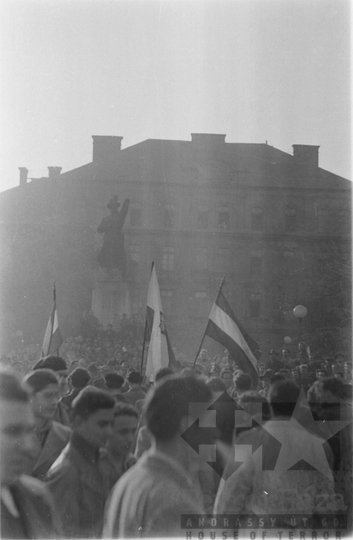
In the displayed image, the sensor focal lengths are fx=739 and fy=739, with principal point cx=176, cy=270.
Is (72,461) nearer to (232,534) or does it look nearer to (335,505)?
(232,534)

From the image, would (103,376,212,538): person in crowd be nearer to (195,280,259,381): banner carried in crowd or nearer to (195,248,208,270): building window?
(195,280,259,381): banner carried in crowd

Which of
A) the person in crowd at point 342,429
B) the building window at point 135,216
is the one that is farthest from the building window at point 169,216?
the person in crowd at point 342,429

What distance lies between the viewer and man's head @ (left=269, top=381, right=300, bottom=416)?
14.2ft

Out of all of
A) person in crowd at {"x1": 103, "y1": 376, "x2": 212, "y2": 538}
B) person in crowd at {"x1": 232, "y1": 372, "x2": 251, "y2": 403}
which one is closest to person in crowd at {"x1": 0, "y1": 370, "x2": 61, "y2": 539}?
person in crowd at {"x1": 103, "y1": 376, "x2": 212, "y2": 538}

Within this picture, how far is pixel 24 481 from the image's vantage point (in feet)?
11.0

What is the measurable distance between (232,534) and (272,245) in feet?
138

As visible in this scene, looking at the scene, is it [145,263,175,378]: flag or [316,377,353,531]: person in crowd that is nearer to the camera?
[316,377,353,531]: person in crowd

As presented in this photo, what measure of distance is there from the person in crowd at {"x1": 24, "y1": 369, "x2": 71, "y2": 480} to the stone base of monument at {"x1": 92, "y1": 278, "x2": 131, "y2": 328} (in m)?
27.7

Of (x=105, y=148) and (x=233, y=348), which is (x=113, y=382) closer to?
(x=233, y=348)

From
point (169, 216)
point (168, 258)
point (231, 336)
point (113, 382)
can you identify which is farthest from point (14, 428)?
point (169, 216)

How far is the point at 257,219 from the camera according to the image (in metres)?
46.3

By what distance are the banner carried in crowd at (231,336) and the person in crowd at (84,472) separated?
443cm

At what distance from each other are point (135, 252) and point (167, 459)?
42.2m

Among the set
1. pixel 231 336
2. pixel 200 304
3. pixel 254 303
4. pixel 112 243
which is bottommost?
pixel 231 336
